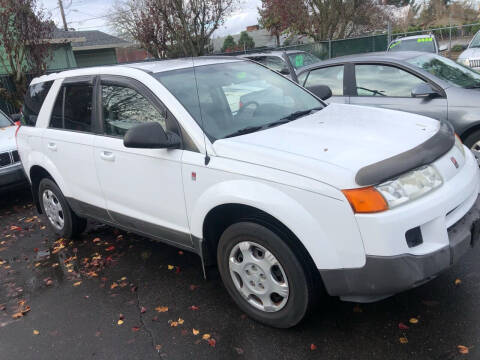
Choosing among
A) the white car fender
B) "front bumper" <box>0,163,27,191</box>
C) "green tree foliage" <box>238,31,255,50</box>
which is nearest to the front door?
the white car fender

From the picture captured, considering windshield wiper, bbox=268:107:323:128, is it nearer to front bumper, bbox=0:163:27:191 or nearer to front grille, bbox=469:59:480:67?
front bumper, bbox=0:163:27:191

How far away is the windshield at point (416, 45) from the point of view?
48.9ft

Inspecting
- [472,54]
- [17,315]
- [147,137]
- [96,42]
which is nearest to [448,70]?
[147,137]

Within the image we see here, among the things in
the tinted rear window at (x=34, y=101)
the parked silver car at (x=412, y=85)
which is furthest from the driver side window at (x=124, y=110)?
the parked silver car at (x=412, y=85)

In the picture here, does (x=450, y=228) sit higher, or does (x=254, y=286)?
(x=450, y=228)

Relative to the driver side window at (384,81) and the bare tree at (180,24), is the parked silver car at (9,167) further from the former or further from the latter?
the bare tree at (180,24)

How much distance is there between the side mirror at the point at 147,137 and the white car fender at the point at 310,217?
0.64 meters

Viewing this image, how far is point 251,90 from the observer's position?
393cm

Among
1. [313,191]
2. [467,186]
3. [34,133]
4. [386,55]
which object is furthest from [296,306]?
[386,55]

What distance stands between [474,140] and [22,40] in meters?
11.5

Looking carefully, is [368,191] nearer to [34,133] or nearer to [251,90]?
[251,90]

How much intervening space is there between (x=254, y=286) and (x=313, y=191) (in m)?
0.95

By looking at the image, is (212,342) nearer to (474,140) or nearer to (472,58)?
(474,140)

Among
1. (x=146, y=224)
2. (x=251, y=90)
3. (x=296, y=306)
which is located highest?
(x=251, y=90)
